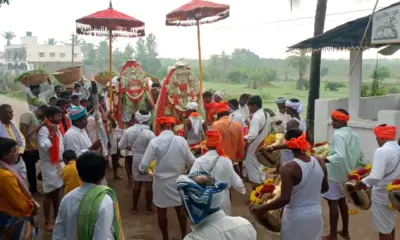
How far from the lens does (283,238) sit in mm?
3809

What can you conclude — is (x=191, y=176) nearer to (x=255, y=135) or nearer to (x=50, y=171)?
A: (x=50, y=171)

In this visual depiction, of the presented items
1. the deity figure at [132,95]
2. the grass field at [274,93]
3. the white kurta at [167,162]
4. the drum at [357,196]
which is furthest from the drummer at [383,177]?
the grass field at [274,93]

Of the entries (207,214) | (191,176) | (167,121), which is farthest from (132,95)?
(207,214)

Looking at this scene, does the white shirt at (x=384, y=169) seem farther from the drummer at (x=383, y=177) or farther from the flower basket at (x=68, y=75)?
the flower basket at (x=68, y=75)

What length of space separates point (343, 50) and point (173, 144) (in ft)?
17.8

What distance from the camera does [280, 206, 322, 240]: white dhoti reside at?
12.0ft

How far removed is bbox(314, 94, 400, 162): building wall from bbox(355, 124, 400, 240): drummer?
389 centimetres

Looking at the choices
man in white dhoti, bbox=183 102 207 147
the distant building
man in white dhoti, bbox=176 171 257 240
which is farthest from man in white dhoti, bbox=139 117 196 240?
the distant building

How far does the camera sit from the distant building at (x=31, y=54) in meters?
69.1

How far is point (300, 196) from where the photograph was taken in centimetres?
364

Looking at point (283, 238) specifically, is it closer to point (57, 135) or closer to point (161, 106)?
point (57, 135)

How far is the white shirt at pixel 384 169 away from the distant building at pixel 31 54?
226 feet

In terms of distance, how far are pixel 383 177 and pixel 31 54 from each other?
78.7 m

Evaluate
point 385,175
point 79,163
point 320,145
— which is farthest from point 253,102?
point 79,163
